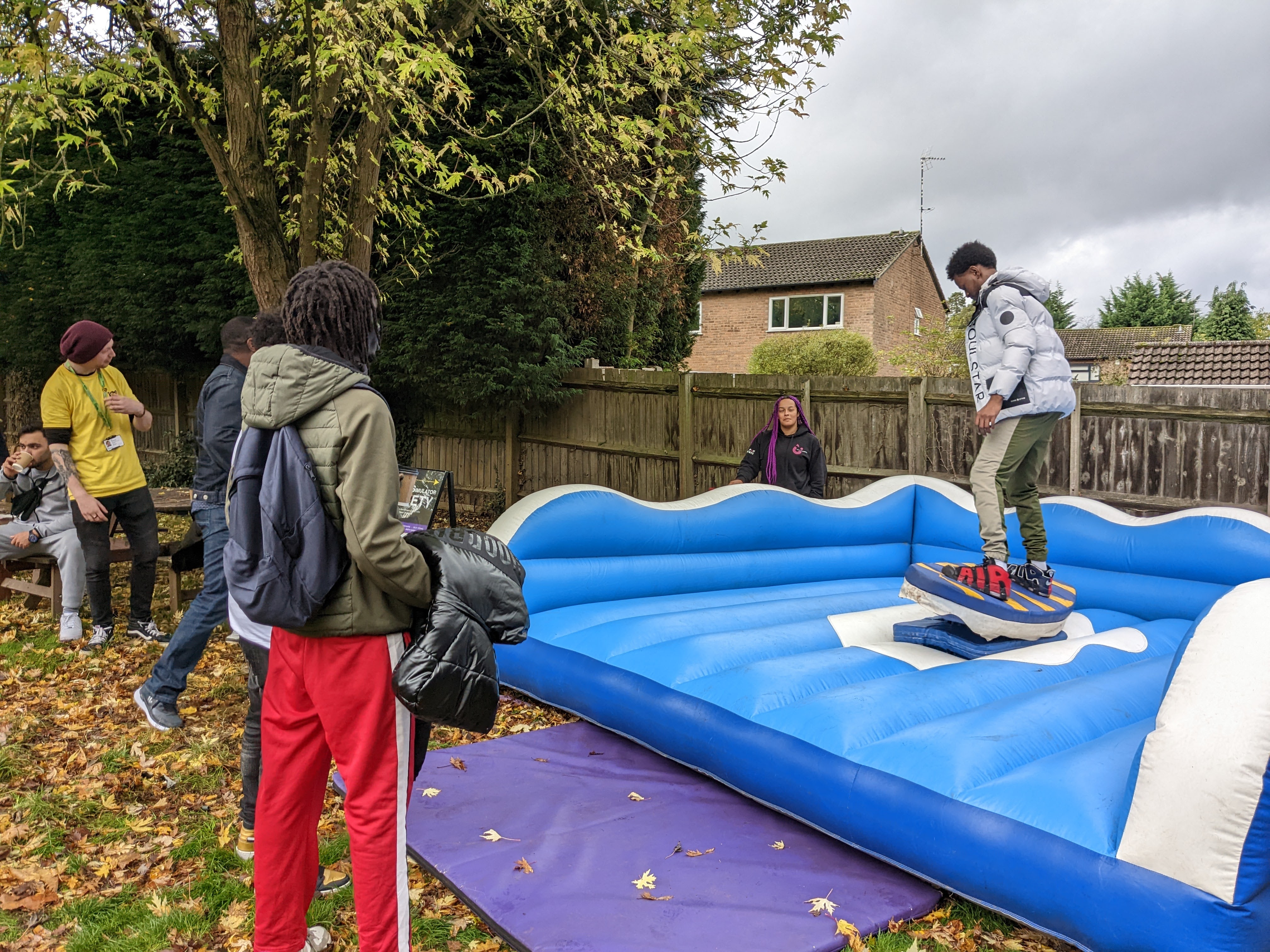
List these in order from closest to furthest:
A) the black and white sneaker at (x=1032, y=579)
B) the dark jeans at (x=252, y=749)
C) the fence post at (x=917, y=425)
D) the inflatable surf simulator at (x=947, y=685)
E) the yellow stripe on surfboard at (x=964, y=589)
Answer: the inflatable surf simulator at (x=947, y=685) → the dark jeans at (x=252, y=749) → the yellow stripe on surfboard at (x=964, y=589) → the black and white sneaker at (x=1032, y=579) → the fence post at (x=917, y=425)

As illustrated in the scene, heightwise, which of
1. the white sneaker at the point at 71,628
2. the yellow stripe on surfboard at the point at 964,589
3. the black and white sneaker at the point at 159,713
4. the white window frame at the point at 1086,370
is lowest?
the black and white sneaker at the point at 159,713

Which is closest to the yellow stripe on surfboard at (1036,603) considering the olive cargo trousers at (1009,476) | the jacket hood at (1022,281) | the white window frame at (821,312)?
the olive cargo trousers at (1009,476)

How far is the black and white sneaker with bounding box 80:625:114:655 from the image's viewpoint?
5871 millimetres

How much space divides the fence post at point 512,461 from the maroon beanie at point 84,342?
663cm

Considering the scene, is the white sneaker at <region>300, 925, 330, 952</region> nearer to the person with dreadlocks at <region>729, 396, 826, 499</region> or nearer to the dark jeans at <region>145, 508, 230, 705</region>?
the dark jeans at <region>145, 508, 230, 705</region>

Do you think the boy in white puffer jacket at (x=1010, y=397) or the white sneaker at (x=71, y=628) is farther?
the white sneaker at (x=71, y=628)

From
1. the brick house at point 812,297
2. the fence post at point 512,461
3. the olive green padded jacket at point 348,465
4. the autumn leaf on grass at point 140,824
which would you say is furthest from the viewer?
the brick house at point 812,297

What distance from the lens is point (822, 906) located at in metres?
3.01

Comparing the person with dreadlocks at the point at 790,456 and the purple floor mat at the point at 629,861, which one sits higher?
the person with dreadlocks at the point at 790,456

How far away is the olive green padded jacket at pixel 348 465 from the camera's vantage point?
86.6 inches

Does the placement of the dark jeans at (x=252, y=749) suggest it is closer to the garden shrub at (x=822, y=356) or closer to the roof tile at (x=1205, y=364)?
the garden shrub at (x=822, y=356)

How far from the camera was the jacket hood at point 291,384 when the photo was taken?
223cm

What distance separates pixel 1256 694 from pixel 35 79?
295 inches

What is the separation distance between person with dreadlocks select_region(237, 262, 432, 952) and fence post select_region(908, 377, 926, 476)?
267 inches
